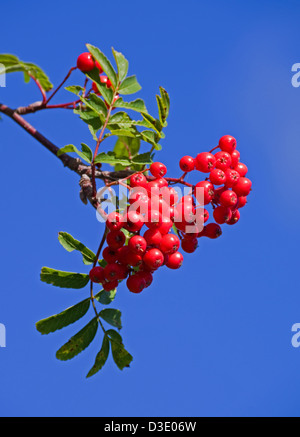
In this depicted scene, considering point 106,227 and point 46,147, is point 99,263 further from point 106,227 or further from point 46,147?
point 46,147

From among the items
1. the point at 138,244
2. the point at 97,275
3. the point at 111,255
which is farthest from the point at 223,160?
the point at 97,275

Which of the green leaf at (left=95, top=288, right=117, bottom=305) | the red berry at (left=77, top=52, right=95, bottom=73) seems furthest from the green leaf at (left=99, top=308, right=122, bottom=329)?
the red berry at (left=77, top=52, right=95, bottom=73)

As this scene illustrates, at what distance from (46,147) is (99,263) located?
0.78 meters

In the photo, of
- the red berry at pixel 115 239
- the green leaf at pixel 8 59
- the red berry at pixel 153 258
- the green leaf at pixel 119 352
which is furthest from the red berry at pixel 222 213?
the green leaf at pixel 8 59

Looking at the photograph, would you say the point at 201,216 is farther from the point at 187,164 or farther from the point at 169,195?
the point at 187,164

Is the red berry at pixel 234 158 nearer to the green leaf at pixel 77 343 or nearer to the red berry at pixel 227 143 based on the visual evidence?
the red berry at pixel 227 143

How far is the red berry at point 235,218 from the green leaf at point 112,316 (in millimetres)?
875

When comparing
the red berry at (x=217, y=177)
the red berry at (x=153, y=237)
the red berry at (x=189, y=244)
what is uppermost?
the red berry at (x=217, y=177)

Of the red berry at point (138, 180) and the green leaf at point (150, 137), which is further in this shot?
the green leaf at point (150, 137)

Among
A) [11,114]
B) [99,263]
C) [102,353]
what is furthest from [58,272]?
[11,114]

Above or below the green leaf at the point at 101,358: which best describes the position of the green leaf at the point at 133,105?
above

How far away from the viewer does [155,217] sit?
9.10ft

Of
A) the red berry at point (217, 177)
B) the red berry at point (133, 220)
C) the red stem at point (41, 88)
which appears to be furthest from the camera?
the red stem at point (41, 88)

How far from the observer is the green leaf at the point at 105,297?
10.8 ft
